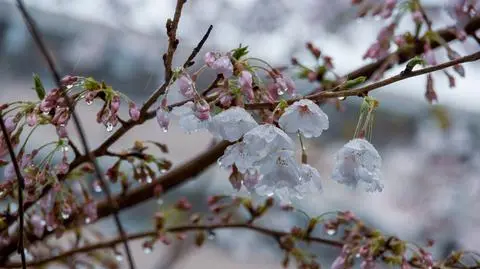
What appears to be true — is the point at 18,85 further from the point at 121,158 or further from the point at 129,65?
the point at 121,158

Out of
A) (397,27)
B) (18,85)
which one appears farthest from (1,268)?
(18,85)

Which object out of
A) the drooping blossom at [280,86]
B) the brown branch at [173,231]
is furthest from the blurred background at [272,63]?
the drooping blossom at [280,86]

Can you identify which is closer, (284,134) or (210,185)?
(284,134)

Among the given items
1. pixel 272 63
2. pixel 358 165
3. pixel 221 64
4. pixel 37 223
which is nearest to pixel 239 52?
pixel 221 64

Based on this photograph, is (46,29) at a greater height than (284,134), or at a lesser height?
greater

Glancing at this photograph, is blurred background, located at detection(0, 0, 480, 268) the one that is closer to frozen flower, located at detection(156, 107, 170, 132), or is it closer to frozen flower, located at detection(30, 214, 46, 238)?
frozen flower, located at detection(30, 214, 46, 238)

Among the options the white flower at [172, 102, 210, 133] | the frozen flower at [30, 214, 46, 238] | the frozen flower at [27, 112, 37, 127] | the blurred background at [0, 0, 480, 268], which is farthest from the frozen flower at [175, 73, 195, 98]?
the blurred background at [0, 0, 480, 268]
